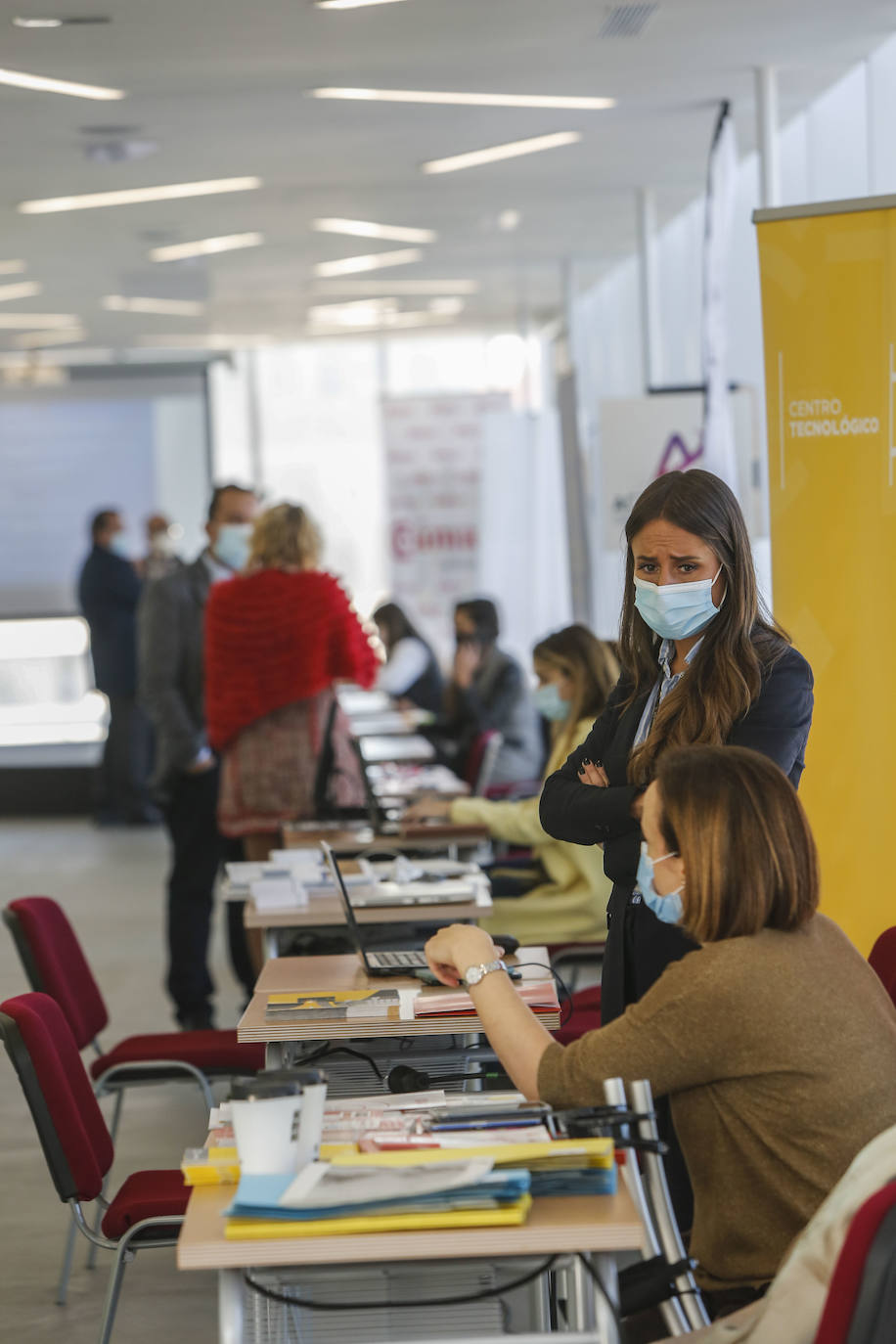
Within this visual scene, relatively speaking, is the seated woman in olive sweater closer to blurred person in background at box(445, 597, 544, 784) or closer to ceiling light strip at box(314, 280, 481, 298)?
blurred person in background at box(445, 597, 544, 784)

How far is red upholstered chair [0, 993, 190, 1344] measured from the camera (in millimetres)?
2531

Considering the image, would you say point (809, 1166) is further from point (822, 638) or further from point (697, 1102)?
point (822, 638)

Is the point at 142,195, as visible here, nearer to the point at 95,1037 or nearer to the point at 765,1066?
the point at 95,1037

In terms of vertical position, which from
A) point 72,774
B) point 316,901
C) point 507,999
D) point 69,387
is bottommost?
point 72,774

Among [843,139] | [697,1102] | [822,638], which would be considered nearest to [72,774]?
[843,139]

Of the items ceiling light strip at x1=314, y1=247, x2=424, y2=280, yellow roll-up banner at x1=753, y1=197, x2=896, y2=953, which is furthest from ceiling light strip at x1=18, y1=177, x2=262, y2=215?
yellow roll-up banner at x1=753, y1=197, x2=896, y2=953

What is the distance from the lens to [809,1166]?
188cm

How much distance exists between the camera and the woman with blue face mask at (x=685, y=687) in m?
2.57

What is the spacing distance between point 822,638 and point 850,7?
6.76 feet

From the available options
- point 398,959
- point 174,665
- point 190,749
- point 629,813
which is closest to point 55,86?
point 174,665

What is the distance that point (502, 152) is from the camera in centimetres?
641

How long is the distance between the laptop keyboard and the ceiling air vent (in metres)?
2.90

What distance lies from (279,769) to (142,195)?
311 cm

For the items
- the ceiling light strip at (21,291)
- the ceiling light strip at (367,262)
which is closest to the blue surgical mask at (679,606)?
the ceiling light strip at (367,262)
